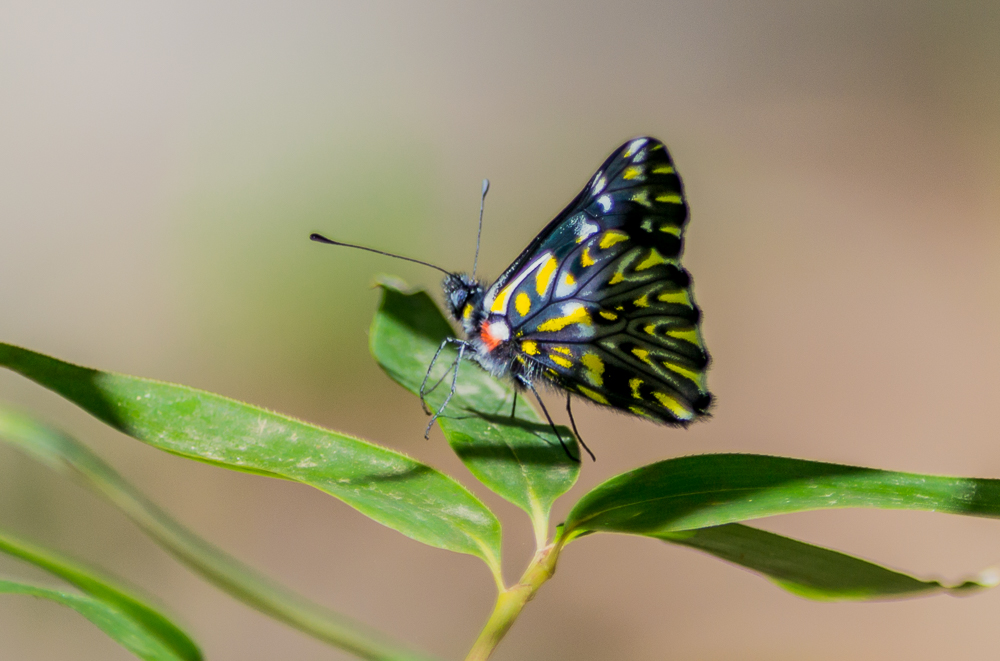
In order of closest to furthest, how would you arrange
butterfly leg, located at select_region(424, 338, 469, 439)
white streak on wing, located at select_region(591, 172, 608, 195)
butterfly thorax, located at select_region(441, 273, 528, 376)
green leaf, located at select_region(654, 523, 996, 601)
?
green leaf, located at select_region(654, 523, 996, 601), butterfly leg, located at select_region(424, 338, 469, 439), butterfly thorax, located at select_region(441, 273, 528, 376), white streak on wing, located at select_region(591, 172, 608, 195)

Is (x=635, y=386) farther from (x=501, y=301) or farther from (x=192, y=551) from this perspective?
(x=192, y=551)

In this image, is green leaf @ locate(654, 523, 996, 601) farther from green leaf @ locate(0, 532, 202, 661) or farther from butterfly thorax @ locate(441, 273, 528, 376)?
butterfly thorax @ locate(441, 273, 528, 376)

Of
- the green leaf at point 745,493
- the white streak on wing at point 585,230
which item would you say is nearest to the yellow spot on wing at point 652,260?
the white streak on wing at point 585,230

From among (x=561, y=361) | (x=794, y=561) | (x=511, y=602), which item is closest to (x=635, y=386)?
(x=561, y=361)

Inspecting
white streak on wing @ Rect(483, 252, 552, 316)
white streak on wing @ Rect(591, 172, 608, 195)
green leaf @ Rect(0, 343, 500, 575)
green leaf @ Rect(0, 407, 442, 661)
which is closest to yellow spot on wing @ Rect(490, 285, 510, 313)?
white streak on wing @ Rect(483, 252, 552, 316)

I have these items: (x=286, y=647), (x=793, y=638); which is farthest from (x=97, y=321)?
(x=793, y=638)

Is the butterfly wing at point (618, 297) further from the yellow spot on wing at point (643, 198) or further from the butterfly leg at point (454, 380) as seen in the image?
the butterfly leg at point (454, 380)

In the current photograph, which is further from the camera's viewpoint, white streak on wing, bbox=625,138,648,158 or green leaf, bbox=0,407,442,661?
white streak on wing, bbox=625,138,648,158
